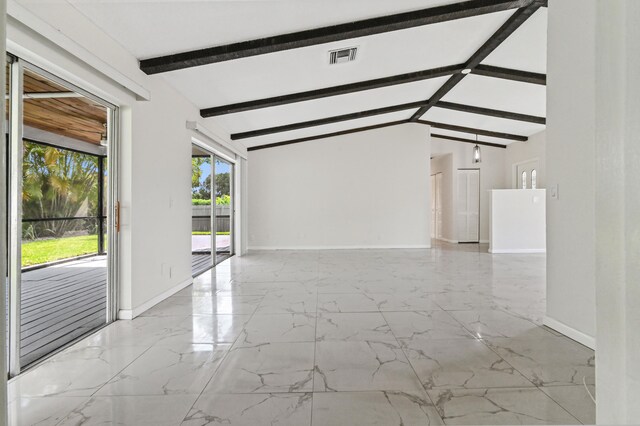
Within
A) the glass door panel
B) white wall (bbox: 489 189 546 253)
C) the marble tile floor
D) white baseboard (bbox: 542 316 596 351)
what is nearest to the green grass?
the glass door panel

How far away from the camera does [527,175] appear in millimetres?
8906

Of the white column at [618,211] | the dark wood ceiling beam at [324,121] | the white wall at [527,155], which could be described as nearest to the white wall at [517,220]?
the white wall at [527,155]

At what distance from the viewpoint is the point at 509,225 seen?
778cm

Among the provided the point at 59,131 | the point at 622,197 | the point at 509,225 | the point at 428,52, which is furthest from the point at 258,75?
the point at 509,225

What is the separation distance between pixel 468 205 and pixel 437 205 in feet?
4.40

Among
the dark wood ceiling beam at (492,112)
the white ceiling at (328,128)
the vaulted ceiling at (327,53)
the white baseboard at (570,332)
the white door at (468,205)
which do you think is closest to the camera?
the white baseboard at (570,332)

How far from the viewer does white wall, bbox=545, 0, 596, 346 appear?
247 cm

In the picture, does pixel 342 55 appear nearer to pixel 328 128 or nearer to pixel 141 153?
pixel 141 153

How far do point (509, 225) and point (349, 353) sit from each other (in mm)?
6911

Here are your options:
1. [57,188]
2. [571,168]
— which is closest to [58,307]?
[57,188]

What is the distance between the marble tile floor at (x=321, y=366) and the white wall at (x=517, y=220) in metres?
4.01

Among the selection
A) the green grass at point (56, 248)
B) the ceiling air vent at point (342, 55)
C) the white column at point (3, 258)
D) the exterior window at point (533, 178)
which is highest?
the ceiling air vent at point (342, 55)

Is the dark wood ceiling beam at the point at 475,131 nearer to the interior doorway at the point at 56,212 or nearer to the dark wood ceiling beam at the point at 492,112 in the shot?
the dark wood ceiling beam at the point at 492,112

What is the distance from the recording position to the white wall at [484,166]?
32.1 feet
